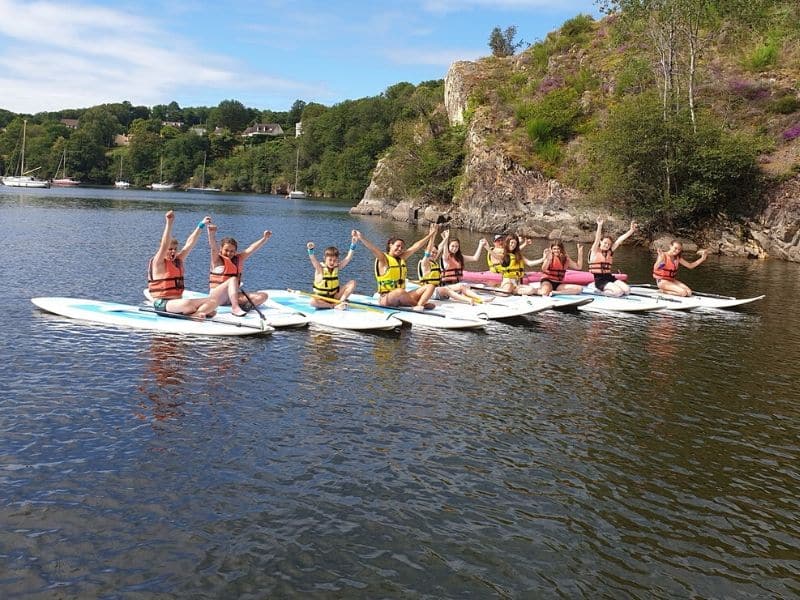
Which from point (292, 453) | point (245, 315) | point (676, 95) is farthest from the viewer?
point (676, 95)

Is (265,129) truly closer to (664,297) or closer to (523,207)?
(523,207)

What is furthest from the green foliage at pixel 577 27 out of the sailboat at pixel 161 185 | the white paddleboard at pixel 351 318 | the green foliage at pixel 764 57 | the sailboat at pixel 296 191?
the sailboat at pixel 161 185

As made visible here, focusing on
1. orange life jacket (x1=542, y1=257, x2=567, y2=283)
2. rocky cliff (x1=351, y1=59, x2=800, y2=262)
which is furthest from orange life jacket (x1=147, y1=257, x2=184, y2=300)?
rocky cliff (x1=351, y1=59, x2=800, y2=262)

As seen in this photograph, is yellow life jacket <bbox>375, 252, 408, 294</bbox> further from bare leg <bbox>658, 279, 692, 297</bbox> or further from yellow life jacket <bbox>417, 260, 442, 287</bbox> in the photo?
bare leg <bbox>658, 279, 692, 297</bbox>

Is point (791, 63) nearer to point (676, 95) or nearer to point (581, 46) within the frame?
point (676, 95)

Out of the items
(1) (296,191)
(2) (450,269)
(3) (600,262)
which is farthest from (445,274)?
(1) (296,191)

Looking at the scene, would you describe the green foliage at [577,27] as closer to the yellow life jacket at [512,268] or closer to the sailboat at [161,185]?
the yellow life jacket at [512,268]

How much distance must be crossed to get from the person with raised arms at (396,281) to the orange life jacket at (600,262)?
6106mm

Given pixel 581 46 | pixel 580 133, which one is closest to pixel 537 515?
pixel 580 133

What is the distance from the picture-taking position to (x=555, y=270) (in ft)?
60.3

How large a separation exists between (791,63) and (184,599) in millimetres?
48588

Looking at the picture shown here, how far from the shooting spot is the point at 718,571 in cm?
592

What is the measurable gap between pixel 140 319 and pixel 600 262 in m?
12.8

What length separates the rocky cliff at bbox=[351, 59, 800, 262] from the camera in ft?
111
